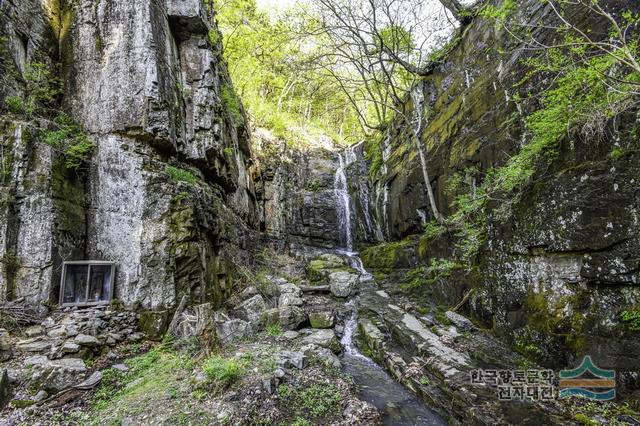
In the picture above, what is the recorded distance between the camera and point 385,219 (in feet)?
49.7

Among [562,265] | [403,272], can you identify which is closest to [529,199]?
[562,265]

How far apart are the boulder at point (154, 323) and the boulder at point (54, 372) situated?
158cm

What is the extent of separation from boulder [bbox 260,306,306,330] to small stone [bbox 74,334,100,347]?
357 cm

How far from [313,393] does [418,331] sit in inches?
127

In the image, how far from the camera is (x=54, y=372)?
15.4 ft

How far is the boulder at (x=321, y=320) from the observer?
818 cm

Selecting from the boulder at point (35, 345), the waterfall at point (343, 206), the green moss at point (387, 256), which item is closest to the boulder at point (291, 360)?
the boulder at point (35, 345)

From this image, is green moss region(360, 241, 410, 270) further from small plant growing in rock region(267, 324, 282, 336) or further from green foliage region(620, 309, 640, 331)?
green foliage region(620, 309, 640, 331)

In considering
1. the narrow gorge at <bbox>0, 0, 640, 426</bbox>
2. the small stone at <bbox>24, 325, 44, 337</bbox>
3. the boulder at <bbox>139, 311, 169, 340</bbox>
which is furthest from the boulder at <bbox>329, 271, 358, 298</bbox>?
the small stone at <bbox>24, 325, 44, 337</bbox>

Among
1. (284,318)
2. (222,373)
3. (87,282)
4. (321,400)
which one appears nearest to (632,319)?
(321,400)

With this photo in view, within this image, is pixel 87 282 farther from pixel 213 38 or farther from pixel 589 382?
pixel 213 38

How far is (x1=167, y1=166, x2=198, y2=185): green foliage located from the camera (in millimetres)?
8241

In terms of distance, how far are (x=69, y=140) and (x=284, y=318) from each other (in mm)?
7040

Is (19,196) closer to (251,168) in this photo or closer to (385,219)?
(251,168)
